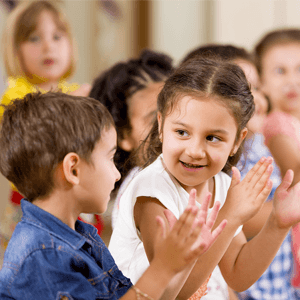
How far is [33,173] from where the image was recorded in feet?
1.34

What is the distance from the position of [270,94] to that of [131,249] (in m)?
0.69

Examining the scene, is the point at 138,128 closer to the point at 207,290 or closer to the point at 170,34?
the point at 207,290

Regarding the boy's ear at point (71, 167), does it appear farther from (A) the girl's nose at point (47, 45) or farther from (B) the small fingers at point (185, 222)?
(A) the girl's nose at point (47, 45)

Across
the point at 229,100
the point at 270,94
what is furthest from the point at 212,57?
the point at 270,94

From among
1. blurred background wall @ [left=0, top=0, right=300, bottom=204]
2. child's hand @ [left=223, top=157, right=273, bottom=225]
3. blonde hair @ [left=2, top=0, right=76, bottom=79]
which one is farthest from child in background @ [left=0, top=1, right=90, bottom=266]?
blurred background wall @ [left=0, top=0, right=300, bottom=204]

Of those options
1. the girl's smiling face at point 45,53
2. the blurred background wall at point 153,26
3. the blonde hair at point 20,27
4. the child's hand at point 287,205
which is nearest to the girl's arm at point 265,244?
the child's hand at point 287,205

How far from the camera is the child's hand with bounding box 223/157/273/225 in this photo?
469 mm

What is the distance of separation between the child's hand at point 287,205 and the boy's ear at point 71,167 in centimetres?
Answer: 26

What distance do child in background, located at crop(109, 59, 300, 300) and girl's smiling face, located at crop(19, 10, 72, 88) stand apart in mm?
386

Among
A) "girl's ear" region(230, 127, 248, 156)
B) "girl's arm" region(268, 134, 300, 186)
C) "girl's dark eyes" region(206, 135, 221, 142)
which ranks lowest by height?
"girl's arm" region(268, 134, 300, 186)

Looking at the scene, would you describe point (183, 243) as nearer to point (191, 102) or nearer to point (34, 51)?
point (191, 102)

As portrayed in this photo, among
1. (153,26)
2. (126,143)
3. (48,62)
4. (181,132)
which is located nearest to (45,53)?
(48,62)

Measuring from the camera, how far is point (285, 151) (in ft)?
2.48

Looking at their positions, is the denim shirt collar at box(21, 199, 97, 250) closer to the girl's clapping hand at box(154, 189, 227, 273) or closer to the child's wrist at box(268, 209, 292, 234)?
the girl's clapping hand at box(154, 189, 227, 273)
